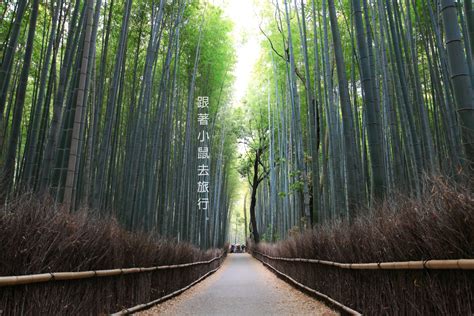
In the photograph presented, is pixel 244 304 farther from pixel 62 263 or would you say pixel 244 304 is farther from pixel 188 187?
pixel 188 187

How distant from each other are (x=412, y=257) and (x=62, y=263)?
2.02 meters

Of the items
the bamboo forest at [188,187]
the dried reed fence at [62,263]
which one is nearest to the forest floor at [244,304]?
the bamboo forest at [188,187]

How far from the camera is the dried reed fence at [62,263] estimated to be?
198cm

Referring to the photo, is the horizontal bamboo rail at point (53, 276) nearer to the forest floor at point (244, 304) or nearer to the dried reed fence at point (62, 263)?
the dried reed fence at point (62, 263)

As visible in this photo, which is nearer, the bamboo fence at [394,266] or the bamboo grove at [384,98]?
the bamboo fence at [394,266]

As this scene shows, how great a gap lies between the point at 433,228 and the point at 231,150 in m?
16.5

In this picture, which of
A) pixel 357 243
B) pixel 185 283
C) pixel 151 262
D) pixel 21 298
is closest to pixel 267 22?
pixel 185 283

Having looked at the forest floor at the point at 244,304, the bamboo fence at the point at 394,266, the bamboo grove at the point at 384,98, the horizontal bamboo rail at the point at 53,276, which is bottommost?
the forest floor at the point at 244,304

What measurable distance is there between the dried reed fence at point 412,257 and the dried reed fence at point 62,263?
1940 mm

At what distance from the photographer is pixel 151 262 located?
5031mm

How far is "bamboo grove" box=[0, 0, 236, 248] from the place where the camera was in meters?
3.86

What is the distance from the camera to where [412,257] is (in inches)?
87.4

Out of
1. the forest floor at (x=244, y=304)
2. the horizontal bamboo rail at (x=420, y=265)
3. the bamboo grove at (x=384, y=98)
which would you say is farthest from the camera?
the forest floor at (x=244, y=304)

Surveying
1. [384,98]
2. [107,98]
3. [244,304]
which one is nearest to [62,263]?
[244,304]
